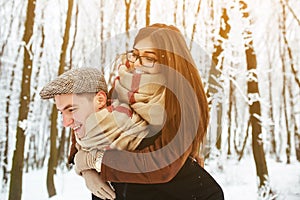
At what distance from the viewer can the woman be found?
58cm

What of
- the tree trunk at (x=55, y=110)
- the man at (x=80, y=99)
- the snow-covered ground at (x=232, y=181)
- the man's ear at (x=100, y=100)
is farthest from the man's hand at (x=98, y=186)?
the tree trunk at (x=55, y=110)

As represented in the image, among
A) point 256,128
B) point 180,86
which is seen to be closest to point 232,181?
point 256,128

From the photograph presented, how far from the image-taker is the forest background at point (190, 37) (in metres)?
1.79

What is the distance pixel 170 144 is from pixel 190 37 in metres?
1.26

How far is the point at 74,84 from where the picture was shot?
0.61 metres

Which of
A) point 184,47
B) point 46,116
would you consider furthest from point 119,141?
point 46,116

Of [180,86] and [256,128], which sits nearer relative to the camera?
[180,86]

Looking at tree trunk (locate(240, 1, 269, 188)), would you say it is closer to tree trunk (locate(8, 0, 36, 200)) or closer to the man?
tree trunk (locate(8, 0, 36, 200))

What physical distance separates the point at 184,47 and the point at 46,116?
1.31m

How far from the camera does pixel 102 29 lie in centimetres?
184

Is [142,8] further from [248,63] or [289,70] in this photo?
[289,70]

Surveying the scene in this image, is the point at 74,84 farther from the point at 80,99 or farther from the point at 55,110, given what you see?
the point at 55,110

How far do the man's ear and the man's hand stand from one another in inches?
4.2

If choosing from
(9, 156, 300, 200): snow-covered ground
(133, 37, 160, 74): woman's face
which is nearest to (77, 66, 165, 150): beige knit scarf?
(133, 37, 160, 74): woman's face
